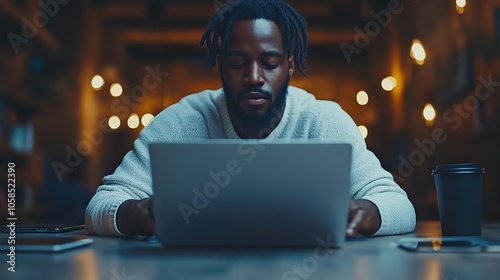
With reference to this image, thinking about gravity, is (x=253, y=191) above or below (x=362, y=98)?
below

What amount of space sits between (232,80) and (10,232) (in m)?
0.59

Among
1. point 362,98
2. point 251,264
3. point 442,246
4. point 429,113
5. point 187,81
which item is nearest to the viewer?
point 251,264

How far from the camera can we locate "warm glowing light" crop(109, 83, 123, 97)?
3611 millimetres

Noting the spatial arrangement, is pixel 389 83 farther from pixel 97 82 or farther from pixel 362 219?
pixel 362 219

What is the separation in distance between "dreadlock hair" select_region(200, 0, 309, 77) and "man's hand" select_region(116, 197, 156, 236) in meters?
0.53

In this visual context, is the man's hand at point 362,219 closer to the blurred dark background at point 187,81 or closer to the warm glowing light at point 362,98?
the blurred dark background at point 187,81

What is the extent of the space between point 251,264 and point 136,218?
370mm

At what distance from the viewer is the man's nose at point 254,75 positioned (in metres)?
1.39

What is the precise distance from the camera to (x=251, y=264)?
0.72m

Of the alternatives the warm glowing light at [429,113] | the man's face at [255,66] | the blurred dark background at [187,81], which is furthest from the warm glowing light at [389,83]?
the man's face at [255,66]

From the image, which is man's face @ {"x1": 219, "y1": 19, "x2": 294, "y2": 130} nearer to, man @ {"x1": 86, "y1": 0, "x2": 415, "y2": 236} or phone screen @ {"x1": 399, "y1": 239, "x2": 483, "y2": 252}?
man @ {"x1": 86, "y1": 0, "x2": 415, "y2": 236}

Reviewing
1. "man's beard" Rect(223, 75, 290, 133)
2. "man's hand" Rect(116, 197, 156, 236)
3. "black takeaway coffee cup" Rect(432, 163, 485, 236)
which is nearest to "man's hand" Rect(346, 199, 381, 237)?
"black takeaway coffee cup" Rect(432, 163, 485, 236)

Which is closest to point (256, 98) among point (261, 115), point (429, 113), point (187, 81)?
point (261, 115)

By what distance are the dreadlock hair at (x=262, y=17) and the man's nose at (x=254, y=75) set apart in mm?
102
